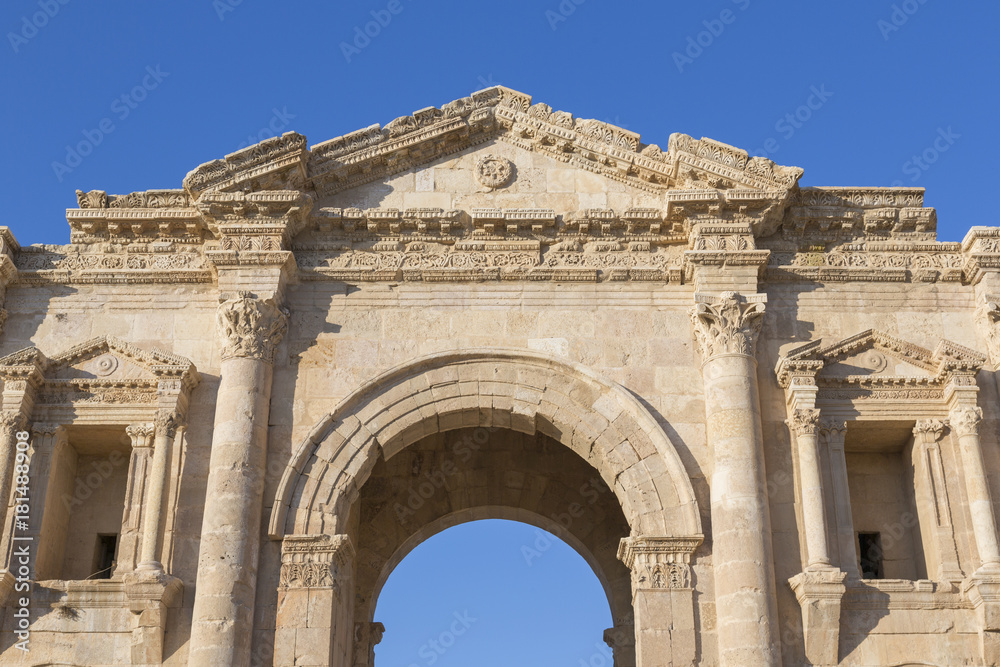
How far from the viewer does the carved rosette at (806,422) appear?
1617 cm

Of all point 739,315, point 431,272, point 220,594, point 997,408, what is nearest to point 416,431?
point 431,272

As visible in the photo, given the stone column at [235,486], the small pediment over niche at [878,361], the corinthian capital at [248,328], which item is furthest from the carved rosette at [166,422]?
the small pediment over niche at [878,361]

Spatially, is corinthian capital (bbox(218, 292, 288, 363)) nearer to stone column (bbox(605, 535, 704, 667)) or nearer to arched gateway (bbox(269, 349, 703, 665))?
arched gateway (bbox(269, 349, 703, 665))

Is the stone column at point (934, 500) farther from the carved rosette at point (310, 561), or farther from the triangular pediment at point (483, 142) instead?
the carved rosette at point (310, 561)

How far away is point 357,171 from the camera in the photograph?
18.1 m

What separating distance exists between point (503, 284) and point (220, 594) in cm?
576

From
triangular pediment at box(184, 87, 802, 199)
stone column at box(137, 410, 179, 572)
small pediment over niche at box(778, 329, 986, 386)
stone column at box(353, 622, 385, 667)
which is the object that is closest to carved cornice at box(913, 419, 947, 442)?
small pediment over niche at box(778, 329, 986, 386)

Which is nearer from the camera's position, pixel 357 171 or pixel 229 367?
pixel 229 367

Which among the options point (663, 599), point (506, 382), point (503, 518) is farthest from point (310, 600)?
point (503, 518)

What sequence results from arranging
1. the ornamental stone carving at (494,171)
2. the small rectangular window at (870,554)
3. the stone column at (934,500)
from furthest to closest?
the ornamental stone carving at (494,171), the small rectangular window at (870,554), the stone column at (934,500)

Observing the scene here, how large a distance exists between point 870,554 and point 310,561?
7.64 meters

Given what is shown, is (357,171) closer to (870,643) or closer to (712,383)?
(712,383)

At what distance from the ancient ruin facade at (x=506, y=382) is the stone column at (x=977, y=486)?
0.04 metres

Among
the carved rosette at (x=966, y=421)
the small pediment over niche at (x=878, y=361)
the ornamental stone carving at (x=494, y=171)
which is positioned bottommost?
the carved rosette at (x=966, y=421)
